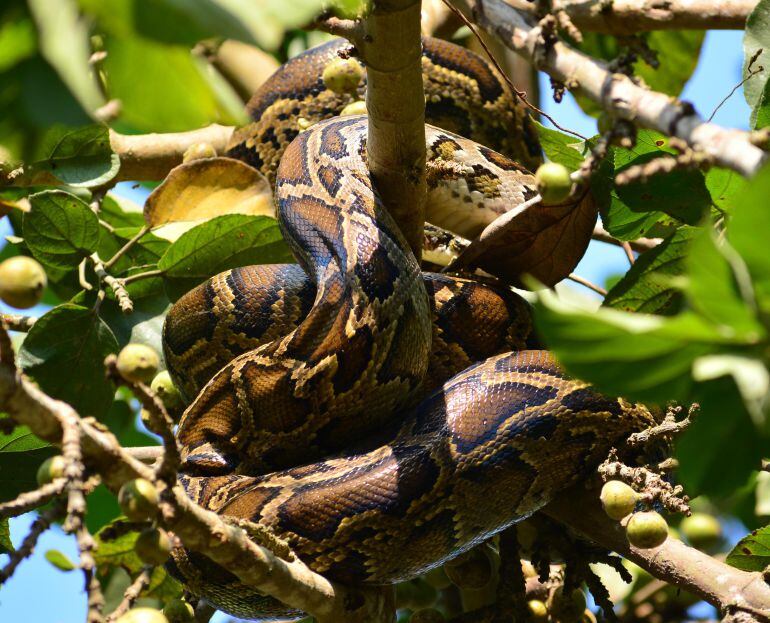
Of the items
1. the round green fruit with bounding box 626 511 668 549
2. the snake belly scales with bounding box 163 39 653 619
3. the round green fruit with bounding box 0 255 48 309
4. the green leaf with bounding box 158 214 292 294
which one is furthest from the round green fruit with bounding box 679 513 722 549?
the green leaf with bounding box 158 214 292 294

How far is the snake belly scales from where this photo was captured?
3.15 m

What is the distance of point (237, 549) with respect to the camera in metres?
2.20

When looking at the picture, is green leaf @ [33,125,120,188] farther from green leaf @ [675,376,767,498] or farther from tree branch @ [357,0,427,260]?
green leaf @ [675,376,767,498]

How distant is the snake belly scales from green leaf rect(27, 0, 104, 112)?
203 centimetres

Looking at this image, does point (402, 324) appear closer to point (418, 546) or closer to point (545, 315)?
point (418, 546)

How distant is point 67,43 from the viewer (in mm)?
978

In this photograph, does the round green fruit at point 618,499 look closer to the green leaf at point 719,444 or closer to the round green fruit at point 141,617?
the green leaf at point 719,444

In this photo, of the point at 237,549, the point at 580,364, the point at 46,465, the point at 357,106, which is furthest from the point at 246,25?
the point at 357,106

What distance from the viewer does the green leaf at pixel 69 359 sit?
3352mm

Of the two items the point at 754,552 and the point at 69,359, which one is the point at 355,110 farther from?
the point at 754,552

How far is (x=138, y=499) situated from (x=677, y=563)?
79.5 inches

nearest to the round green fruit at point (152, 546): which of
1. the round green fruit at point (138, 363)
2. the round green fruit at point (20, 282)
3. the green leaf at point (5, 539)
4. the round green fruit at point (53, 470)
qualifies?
the round green fruit at point (53, 470)

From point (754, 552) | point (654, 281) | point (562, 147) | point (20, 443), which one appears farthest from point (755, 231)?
point (20, 443)

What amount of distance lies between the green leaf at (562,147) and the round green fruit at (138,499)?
2.35 metres
